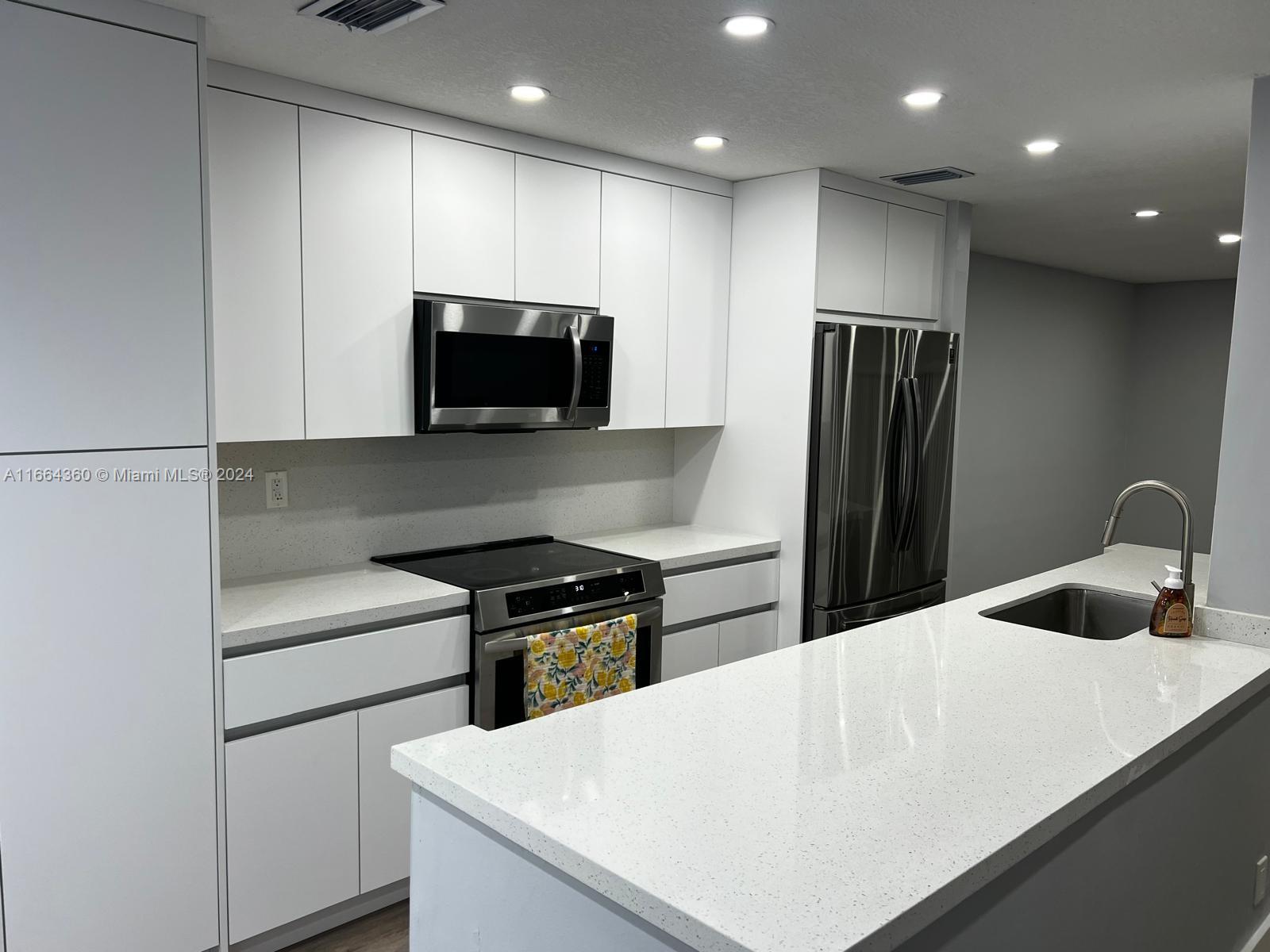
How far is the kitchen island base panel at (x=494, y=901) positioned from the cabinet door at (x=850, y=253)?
2.69 meters

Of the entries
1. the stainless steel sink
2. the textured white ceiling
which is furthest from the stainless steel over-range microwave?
the stainless steel sink

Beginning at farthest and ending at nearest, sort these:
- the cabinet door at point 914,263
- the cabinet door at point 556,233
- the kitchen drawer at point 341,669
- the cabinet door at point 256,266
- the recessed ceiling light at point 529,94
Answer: the cabinet door at point 914,263
the cabinet door at point 556,233
the recessed ceiling light at point 529,94
the cabinet door at point 256,266
the kitchen drawer at point 341,669

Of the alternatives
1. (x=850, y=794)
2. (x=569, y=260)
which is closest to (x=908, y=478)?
(x=569, y=260)

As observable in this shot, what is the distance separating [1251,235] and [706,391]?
198 centimetres

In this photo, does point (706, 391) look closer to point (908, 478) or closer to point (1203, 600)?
point (908, 478)

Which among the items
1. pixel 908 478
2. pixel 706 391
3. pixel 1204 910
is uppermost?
pixel 706 391

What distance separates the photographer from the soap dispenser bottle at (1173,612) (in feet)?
8.12

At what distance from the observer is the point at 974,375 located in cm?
596

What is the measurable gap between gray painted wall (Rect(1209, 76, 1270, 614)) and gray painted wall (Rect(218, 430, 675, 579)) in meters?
2.23

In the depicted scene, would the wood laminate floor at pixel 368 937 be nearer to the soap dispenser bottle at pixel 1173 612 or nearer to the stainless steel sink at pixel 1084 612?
the stainless steel sink at pixel 1084 612

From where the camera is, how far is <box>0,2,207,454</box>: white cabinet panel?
1.98 m

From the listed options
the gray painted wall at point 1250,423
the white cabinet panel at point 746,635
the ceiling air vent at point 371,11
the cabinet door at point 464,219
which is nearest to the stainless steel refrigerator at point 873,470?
the white cabinet panel at point 746,635

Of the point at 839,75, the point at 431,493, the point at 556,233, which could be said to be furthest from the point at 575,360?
the point at 839,75

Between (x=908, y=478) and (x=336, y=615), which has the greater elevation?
(x=908, y=478)
